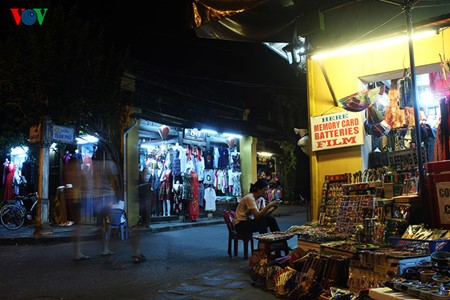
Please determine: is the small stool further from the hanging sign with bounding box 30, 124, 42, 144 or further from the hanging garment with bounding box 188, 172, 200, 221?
the hanging garment with bounding box 188, 172, 200, 221

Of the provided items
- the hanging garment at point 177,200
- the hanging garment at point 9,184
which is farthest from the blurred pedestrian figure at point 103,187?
the hanging garment at point 9,184

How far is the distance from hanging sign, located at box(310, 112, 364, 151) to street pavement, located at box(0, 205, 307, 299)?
2.64m

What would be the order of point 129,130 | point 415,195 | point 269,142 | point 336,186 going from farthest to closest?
1. point 269,142
2. point 129,130
3. point 336,186
4. point 415,195

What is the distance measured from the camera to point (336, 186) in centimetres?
642

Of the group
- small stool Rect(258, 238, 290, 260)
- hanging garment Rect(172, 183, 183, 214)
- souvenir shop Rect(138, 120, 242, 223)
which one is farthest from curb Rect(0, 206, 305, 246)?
small stool Rect(258, 238, 290, 260)

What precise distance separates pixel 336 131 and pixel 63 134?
9.36 meters

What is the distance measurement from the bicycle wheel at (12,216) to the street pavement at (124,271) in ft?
8.65

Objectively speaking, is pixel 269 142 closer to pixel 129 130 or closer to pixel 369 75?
pixel 129 130

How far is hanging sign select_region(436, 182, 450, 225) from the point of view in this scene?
167 inches

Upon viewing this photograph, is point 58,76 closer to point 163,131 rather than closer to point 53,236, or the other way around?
point 163,131

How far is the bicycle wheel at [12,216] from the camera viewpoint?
1466 centimetres

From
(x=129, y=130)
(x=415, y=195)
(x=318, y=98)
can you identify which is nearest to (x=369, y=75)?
(x=318, y=98)

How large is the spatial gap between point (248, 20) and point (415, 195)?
3497 millimetres

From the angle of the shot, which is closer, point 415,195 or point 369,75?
point 415,195
